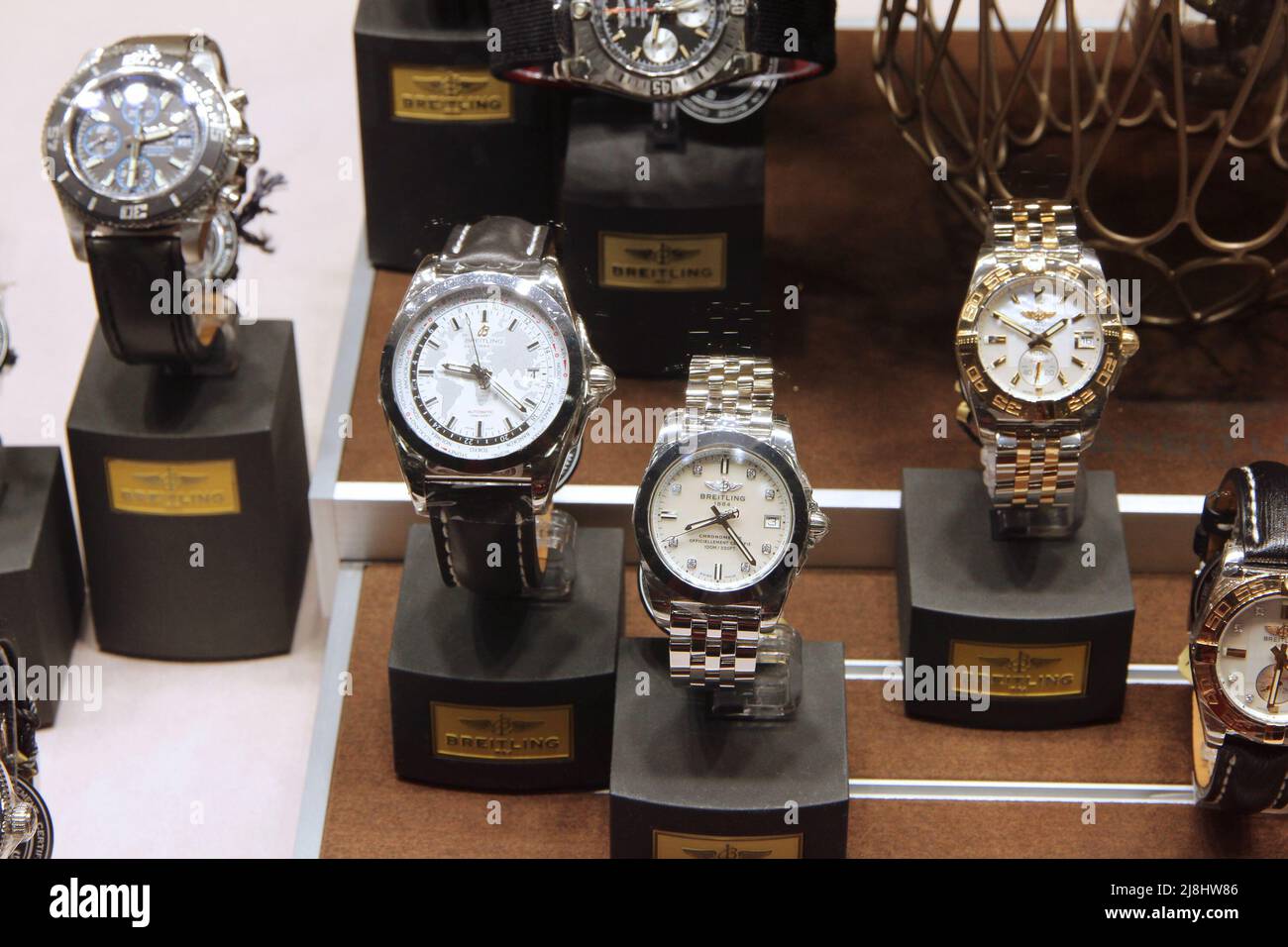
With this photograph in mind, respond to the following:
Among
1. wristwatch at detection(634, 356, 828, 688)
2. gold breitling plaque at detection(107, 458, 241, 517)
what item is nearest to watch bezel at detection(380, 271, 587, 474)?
wristwatch at detection(634, 356, 828, 688)

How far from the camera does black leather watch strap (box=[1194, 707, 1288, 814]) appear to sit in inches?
103

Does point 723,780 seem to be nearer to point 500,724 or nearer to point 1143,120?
point 500,724

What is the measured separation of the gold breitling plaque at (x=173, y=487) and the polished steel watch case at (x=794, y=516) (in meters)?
0.80

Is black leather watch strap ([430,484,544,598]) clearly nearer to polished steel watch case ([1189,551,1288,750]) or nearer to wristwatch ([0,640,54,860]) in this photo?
wristwatch ([0,640,54,860])

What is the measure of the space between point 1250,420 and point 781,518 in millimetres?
1085

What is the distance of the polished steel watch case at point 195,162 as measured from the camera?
2.86 meters

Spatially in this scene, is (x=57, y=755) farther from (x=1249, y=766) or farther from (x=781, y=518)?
(x=1249, y=766)

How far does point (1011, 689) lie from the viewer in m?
2.85

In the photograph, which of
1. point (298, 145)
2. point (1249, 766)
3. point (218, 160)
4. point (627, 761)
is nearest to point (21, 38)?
point (298, 145)

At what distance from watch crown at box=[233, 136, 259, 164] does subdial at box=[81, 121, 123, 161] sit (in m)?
0.17

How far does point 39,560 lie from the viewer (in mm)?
2990

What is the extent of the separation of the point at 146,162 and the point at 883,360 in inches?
49.3

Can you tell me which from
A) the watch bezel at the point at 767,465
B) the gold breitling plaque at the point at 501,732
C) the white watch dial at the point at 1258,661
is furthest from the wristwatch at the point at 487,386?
the white watch dial at the point at 1258,661

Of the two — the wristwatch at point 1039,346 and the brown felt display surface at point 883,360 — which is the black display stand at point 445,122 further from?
the wristwatch at point 1039,346
